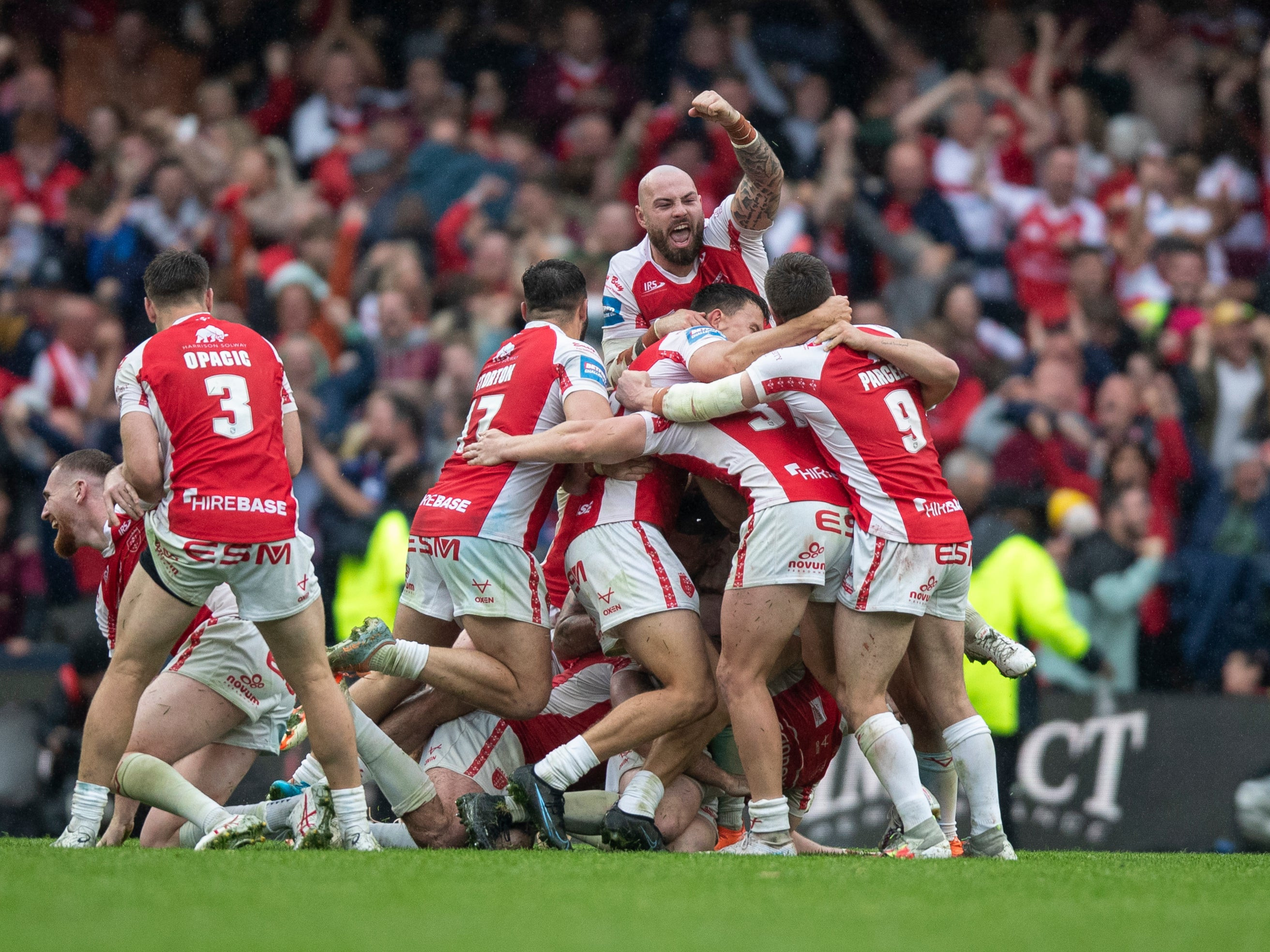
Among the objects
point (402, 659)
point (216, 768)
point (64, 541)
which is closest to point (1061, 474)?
point (402, 659)

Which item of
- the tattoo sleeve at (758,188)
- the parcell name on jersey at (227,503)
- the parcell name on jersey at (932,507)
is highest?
the tattoo sleeve at (758,188)

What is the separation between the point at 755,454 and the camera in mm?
7090

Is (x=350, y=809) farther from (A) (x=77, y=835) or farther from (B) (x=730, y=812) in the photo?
(B) (x=730, y=812)

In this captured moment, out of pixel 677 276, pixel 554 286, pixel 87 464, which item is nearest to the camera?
pixel 87 464

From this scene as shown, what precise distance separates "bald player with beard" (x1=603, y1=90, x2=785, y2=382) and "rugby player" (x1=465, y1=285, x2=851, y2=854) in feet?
2.95

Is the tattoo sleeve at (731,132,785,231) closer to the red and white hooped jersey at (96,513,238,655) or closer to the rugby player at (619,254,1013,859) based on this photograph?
the rugby player at (619,254,1013,859)

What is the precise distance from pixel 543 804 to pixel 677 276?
2932 millimetres

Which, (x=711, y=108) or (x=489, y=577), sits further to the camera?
(x=711, y=108)

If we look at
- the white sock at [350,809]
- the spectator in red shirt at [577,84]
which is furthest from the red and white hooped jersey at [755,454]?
the spectator in red shirt at [577,84]

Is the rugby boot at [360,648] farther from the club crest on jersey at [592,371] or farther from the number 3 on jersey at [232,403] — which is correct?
the club crest on jersey at [592,371]

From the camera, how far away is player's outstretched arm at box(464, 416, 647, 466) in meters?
7.03

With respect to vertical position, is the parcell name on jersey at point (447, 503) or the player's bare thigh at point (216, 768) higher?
the parcell name on jersey at point (447, 503)

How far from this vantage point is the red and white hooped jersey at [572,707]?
25.3 ft

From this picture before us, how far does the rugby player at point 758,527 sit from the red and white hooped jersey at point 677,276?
39.2 inches
